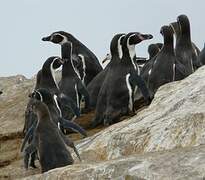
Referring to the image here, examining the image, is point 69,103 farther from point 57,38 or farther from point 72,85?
point 57,38

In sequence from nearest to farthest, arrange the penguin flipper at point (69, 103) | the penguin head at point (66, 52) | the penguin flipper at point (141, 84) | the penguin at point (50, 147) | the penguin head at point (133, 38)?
the penguin at point (50, 147) → the penguin flipper at point (141, 84) → the penguin flipper at point (69, 103) → the penguin head at point (133, 38) → the penguin head at point (66, 52)

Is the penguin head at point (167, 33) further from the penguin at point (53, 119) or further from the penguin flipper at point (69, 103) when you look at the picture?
the penguin at point (53, 119)

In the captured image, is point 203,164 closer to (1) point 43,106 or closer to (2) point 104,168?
(2) point 104,168

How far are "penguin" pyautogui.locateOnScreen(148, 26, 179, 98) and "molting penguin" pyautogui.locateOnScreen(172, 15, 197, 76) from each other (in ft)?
3.37

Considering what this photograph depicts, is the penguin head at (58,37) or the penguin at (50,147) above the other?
the penguin head at (58,37)

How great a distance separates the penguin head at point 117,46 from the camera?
531 inches

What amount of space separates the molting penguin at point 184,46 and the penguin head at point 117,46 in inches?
60.7

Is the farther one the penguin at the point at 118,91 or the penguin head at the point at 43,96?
the penguin at the point at 118,91

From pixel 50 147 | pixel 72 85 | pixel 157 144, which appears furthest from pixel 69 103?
pixel 157 144

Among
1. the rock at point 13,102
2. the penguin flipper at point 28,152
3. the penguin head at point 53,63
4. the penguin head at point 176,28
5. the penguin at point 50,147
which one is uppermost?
the penguin head at point 176,28

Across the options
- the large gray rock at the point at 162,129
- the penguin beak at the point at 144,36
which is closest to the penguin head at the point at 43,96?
the large gray rock at the point at 162,129

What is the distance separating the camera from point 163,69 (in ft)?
44.0

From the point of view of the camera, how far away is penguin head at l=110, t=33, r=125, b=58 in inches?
531

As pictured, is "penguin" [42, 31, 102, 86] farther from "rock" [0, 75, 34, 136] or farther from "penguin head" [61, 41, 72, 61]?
"rock" [0, 75, 34, 136]
